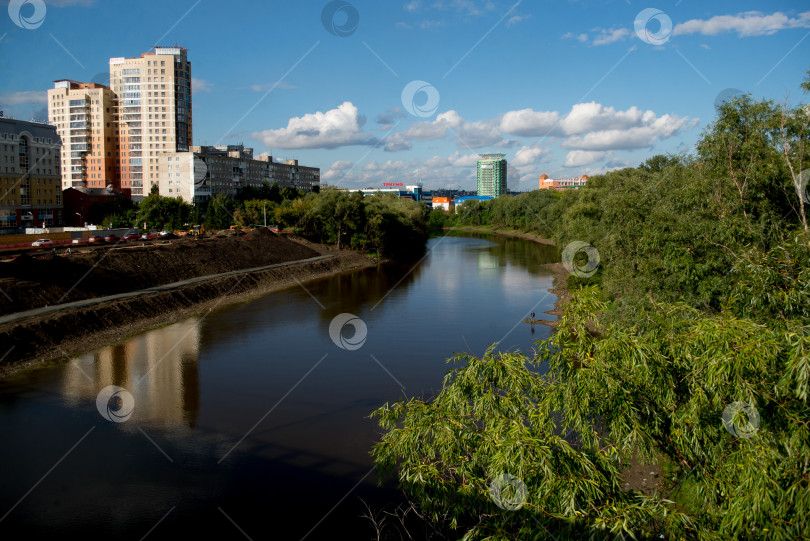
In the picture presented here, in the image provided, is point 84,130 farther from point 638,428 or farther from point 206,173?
point 638,428

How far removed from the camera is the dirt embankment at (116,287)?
17062 millimetres

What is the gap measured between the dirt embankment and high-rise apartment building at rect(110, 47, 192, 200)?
1557 inches

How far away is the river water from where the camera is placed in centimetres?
817

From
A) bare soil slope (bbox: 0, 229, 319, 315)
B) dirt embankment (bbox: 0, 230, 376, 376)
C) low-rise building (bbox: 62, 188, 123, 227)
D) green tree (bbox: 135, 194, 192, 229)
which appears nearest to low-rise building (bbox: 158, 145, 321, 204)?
low-rise building (bbox: 62, 188, 123, 227)

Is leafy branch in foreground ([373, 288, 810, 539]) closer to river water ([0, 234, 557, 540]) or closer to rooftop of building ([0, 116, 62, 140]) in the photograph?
river water ([0, 234, 557, 540])

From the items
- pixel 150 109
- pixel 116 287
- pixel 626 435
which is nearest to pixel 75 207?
pixel 150 109

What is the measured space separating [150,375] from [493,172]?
568ft

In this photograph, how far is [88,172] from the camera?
240 feet

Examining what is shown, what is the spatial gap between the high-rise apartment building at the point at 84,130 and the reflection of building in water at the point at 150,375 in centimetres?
6281

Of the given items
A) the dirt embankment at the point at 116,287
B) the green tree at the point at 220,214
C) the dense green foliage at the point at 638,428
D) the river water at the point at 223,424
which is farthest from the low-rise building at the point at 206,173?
the dense green foliage at the point at 638,428

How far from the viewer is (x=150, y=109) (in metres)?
69.8

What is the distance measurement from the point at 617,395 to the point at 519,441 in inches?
47.7

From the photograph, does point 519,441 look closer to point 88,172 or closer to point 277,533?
point 277,533

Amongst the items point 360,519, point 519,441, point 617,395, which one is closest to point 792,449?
point 617,395
